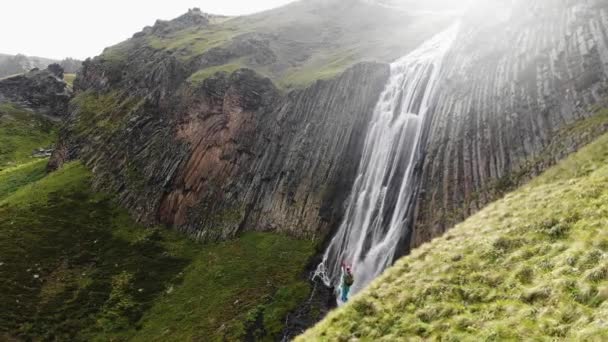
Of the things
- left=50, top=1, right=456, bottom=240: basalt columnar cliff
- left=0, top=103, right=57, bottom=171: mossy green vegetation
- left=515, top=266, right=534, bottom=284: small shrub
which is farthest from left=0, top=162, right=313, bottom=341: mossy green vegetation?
left=0, top=103, right=57, bottom=171: mossy green vegetation

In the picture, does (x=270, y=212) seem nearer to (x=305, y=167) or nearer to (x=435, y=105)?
(x=305, y=167)

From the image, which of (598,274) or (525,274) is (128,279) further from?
(598,274)

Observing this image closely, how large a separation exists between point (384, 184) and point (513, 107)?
13819 mm

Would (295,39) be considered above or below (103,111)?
above

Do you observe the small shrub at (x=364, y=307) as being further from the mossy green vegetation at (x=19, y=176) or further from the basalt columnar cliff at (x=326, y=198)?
the mossy green vegetation at (x=19, y=176)

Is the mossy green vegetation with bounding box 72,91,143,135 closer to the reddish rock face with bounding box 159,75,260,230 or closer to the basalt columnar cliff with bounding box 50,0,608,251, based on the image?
the basalt columnar cliff with bounding box 50,0,608,251

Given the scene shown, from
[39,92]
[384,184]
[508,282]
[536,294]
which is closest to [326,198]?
[384,184]

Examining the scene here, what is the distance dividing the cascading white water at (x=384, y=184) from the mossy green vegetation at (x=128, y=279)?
180 inches

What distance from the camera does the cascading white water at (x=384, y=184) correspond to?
40.3 metres

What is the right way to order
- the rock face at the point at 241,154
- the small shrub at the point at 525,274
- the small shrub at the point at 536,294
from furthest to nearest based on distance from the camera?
the rock face at the point at 241,154
the small shrub at the point at 525,274
the small shrub at the point at 536,294

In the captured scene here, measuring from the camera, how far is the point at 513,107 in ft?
133

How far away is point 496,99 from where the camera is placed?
42562 millimetres

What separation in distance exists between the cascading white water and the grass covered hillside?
13.4 meters

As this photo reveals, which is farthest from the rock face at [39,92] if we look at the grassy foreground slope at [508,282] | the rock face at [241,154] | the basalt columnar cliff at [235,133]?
the grassy foreground slope at [508,282]
